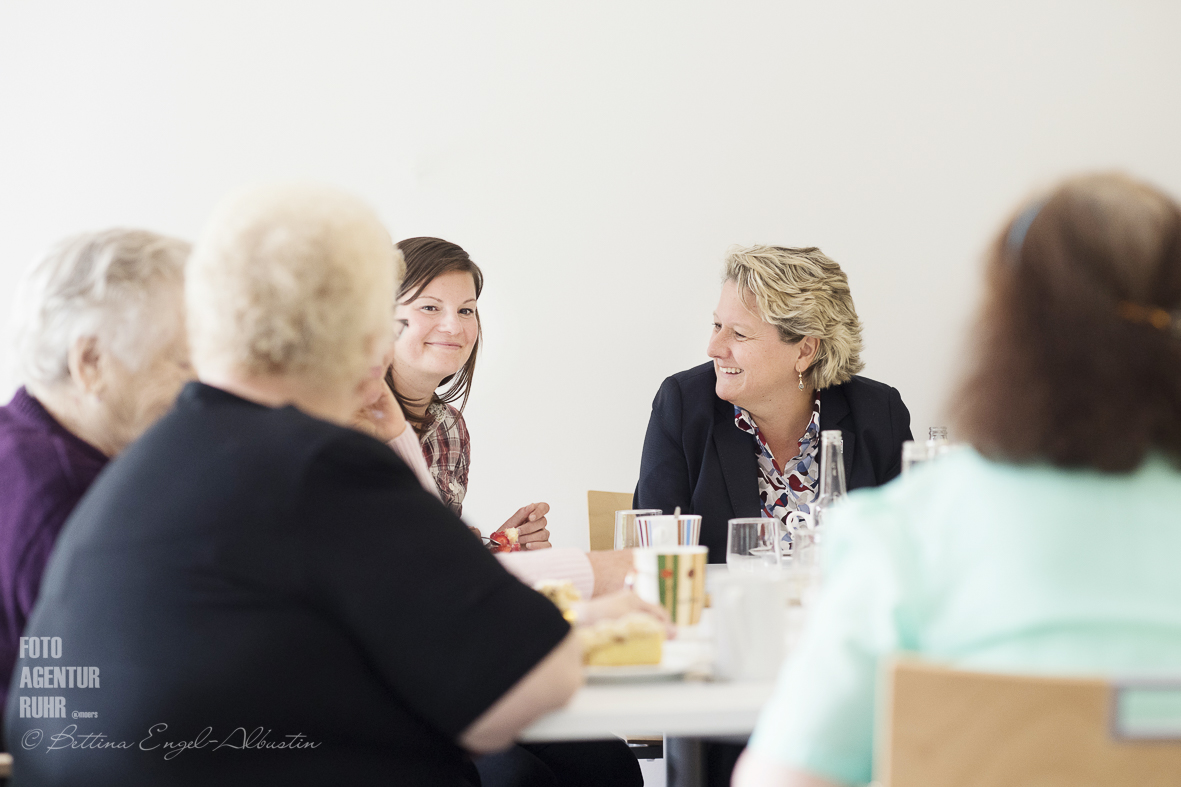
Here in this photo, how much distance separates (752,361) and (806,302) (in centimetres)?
22

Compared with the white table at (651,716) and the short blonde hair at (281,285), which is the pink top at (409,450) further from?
the white table at (651,716)

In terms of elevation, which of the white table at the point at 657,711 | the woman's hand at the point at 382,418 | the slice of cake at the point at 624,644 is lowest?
the white table at the point at 657,711

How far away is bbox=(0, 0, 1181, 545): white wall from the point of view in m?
3.28

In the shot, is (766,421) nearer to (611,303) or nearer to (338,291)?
(611,303)

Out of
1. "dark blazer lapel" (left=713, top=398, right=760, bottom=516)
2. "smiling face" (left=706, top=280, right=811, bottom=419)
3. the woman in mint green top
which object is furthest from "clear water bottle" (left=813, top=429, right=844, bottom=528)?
the woman in mint green top

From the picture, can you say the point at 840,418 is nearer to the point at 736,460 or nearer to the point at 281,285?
the point at 736,460

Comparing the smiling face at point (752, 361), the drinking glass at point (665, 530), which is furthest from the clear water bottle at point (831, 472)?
the smiling face at point (752, 361)

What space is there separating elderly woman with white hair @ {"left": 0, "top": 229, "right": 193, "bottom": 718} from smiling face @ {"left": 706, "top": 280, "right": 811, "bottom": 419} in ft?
4.81

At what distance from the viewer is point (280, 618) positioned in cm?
97

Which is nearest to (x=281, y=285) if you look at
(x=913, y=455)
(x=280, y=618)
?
(x=280, y=618)

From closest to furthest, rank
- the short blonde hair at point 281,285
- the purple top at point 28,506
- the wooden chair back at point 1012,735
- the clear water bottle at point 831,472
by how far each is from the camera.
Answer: the wooden chair back at point 1012,735, the short blonde hair at point 281,285, the purple top at point 28,506, the clear water bottle at point 831,472

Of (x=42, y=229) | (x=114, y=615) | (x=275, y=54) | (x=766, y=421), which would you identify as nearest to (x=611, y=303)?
(x=766, y=421)

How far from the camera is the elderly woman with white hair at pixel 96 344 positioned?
1.33 metres

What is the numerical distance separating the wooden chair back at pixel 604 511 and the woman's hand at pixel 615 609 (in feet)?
4.70
